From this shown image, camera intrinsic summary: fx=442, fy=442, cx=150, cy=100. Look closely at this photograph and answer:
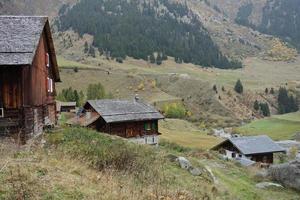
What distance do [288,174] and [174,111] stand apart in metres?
127

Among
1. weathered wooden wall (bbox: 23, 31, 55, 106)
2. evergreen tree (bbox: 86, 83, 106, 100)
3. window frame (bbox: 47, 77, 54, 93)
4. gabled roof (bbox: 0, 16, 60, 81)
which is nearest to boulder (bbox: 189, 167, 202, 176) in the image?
weathered wooden wall (bbox: 23, 31, 55, 106)

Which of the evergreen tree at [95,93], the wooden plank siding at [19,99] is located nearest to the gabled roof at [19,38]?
the wooden plank siding at [19,99]

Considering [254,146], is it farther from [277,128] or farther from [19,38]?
[277,128]

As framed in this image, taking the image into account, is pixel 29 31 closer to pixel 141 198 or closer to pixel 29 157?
pixel 29 157

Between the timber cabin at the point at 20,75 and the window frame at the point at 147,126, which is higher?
the timber cabin at the point at 20,75

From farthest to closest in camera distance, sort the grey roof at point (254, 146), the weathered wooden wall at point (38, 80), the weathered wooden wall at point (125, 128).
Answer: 1. the grey roof at point (254, 146)
2. the weathered wooden wall at point (125, 128)
3. the weathered wooden wall at point (38, 80)

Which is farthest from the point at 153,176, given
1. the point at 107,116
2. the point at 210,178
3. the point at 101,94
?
the point at 101,94

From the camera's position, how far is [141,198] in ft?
37.7

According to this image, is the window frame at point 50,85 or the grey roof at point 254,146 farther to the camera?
the grey roof at point 254,146

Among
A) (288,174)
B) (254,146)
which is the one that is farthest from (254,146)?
(288,174)

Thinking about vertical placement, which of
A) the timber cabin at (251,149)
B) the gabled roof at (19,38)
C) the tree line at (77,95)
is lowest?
the timber cabin at (251,149)

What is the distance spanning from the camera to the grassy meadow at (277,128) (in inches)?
4756

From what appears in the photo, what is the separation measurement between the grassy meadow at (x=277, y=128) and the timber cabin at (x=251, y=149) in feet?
165

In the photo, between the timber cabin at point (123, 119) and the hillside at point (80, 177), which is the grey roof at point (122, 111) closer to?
the timber cabin at point (123, 119)
